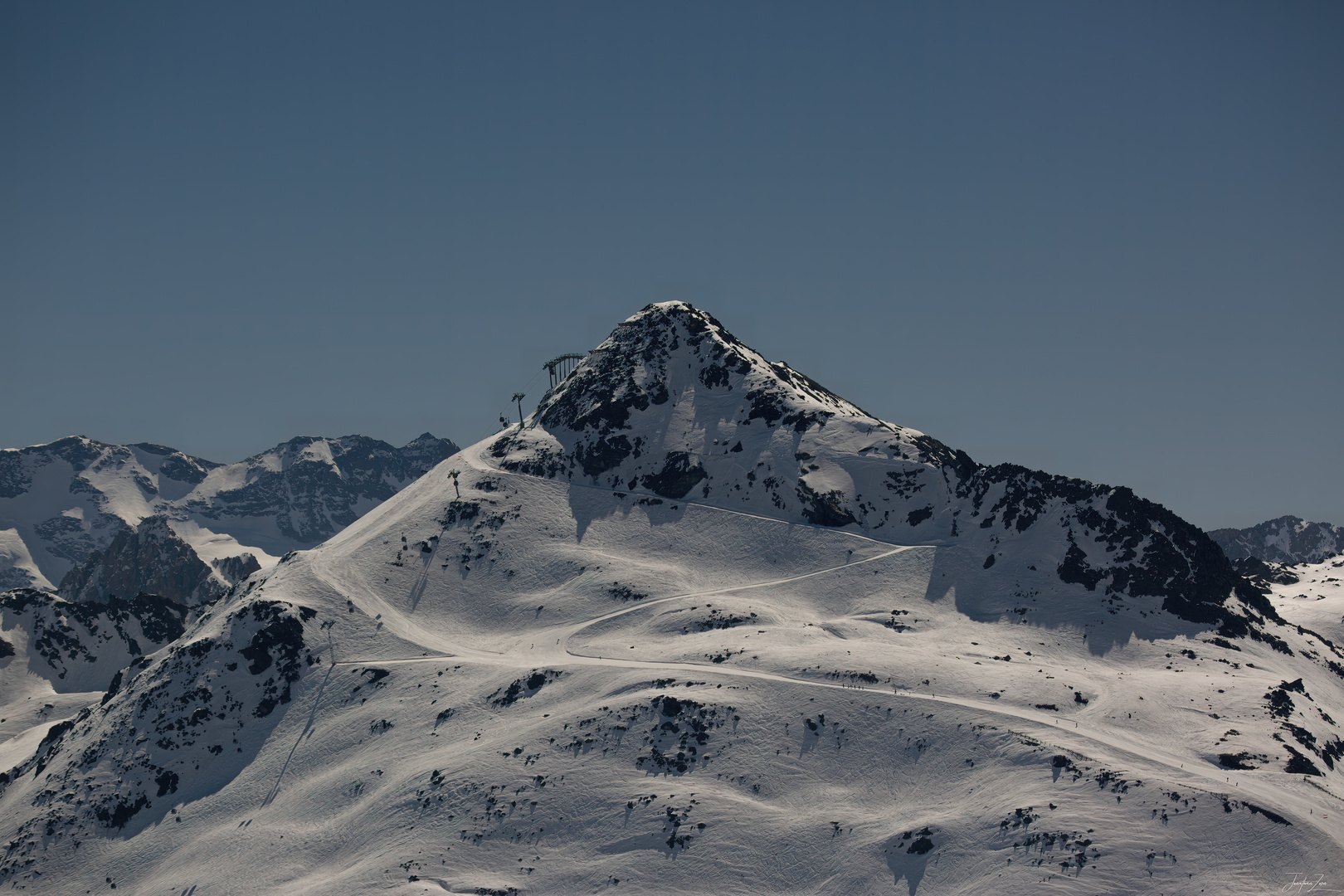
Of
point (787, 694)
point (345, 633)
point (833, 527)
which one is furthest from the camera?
point (833, 527)

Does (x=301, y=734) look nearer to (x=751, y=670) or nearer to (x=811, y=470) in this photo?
(x=751, y=670)

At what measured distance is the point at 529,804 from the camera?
9688cm

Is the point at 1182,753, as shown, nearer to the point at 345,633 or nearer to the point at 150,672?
the point at 345,633

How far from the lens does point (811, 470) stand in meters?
150

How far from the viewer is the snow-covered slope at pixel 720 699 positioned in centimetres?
8912

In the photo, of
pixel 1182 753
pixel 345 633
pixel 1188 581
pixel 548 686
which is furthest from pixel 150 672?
pixel 1188 581

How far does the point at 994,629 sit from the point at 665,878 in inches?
2070
